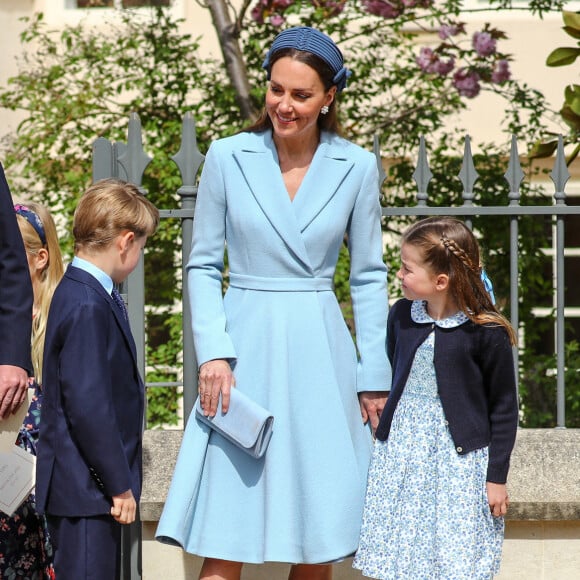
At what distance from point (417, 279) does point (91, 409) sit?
0.94m

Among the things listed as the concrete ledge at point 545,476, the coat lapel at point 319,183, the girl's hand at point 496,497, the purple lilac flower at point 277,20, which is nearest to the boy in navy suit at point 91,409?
the coat lapel at point 319,183

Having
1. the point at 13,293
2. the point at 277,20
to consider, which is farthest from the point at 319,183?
the point at 277,20

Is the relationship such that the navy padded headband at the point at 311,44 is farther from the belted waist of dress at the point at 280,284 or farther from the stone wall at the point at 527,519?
the stone wall at the point at 527,519

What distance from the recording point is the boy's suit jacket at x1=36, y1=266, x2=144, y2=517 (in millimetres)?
3008

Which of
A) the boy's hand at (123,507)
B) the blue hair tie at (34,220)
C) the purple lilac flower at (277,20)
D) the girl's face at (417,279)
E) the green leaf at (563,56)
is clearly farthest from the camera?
the purple lilac flower at (277,20)

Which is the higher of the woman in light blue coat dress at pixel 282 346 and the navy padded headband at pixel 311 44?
the navy padded headband at pixel 311 44

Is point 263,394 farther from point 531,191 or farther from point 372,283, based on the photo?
point 531,191

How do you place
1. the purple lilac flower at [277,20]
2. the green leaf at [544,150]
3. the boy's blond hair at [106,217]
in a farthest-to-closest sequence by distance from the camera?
the purple lilac flower at [277,20] → the green leaf at [544,150] → the boy's blond hair at [106,217]

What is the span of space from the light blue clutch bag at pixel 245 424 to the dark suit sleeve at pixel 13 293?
52cm

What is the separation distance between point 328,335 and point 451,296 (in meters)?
0.35

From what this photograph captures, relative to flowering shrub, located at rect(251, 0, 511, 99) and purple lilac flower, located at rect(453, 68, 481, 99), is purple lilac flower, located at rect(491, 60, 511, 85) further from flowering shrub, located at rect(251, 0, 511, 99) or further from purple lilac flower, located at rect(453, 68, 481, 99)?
purple lilac flower, located at rect(453, 68, 481, 99)

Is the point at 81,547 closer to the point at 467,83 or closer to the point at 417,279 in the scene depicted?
the point at 417,279

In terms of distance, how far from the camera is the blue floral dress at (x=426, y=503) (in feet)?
10.7

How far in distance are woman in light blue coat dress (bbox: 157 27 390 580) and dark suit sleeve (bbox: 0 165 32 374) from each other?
472 millimetres
